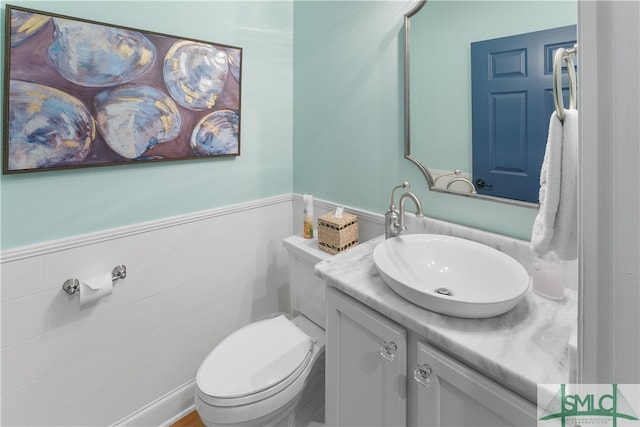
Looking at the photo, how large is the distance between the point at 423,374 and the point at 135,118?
1371 millimetres

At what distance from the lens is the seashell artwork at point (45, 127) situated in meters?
1.11

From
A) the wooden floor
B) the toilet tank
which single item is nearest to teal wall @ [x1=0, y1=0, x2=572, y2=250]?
the toilet tank

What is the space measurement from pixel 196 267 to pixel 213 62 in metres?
0.97

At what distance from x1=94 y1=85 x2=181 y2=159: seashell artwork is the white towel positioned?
1.38m

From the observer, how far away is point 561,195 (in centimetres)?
75

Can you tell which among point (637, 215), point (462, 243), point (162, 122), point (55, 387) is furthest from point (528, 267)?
point (55, 387)

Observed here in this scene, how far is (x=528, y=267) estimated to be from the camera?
1114mm

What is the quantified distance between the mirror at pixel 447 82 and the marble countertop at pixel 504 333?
375mm

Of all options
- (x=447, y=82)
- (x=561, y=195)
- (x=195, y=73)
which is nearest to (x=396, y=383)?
(x=561, y=195)

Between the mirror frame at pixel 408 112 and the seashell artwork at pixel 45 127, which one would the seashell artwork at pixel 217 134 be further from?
the mirror frame at pixel 408 112

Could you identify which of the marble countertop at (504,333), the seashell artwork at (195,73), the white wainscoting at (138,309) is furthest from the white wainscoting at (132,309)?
the marble countertop at (504,333)

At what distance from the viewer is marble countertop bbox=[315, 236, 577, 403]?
0.69m

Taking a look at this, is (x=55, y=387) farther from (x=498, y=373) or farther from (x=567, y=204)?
(x=567, y=204)

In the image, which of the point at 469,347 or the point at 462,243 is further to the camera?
the point at 462,243
